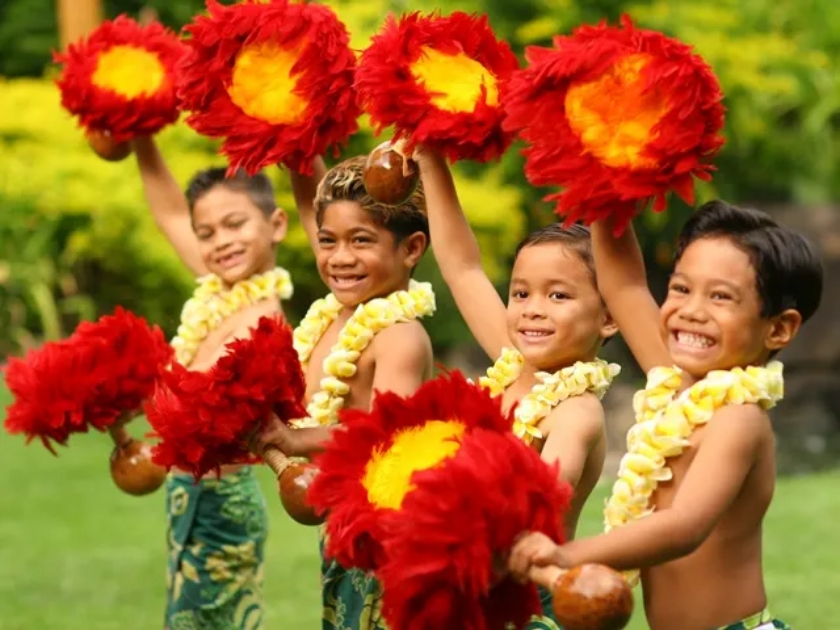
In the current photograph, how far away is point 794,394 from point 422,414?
976cm

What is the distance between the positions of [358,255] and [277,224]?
1.12 m

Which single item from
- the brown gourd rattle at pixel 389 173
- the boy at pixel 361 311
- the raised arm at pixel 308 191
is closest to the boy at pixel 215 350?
the raised arm at pixel 308 191

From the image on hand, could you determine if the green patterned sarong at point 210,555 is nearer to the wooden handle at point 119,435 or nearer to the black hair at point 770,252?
the wooden handle at point 119,435

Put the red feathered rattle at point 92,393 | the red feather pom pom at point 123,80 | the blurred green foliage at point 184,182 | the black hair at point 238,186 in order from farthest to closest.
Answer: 1. the blurred green foliage at point 184,182
2. the black hair at point 238,186
3. the red feather pom pom at point 123,80
4. the red feathered rattle at point 92,393

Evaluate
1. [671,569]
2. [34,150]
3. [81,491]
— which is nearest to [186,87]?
[671,569]

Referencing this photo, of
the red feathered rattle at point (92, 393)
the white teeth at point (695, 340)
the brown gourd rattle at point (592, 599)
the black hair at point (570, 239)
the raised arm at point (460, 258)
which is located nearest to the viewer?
the brown gourd rattle at point (592, 599)

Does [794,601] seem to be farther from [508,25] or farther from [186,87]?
[508,25]

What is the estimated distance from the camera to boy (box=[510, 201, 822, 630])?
9.84 feet

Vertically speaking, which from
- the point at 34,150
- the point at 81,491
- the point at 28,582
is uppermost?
the point at 34,150

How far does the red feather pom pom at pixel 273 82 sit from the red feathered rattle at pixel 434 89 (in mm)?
241

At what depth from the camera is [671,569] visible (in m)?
3.11

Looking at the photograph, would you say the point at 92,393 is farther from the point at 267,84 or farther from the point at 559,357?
the point at 559,357

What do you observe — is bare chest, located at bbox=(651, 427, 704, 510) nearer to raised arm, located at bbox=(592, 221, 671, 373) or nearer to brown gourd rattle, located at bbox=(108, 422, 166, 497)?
raised arm, located at bbox=(592, 221, 671, 373)

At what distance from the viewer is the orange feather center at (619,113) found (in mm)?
3076
